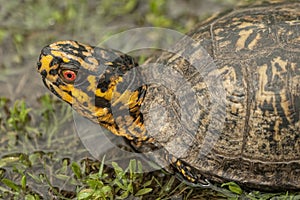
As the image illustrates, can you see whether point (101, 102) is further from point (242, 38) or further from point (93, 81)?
point (242, 38)

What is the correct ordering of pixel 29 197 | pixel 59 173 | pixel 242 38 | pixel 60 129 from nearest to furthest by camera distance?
1. pixel 242 38
2. pixel 29 197
3. pixel 59 173
4. pixel 60 129

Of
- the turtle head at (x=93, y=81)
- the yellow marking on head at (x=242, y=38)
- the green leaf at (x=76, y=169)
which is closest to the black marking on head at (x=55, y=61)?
the turtle head at (x=93, y=81)

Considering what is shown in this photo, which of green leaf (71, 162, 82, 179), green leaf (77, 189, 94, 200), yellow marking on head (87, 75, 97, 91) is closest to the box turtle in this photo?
yellow marking on head (87, 75, 97, 91)

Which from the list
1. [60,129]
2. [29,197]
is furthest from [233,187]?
[60,129]

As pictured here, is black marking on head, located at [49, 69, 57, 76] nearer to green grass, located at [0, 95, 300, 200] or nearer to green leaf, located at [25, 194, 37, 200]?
green grass, located at [0, 95, 300, 200]

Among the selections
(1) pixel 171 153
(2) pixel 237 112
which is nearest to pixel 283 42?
(2) pixel 237 112

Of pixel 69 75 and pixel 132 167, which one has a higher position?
pixel 69 75

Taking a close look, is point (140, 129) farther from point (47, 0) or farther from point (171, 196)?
point (47, 0)

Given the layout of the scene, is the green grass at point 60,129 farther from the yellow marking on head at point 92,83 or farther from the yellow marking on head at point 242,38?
the yellow marking on head at point 242,38
